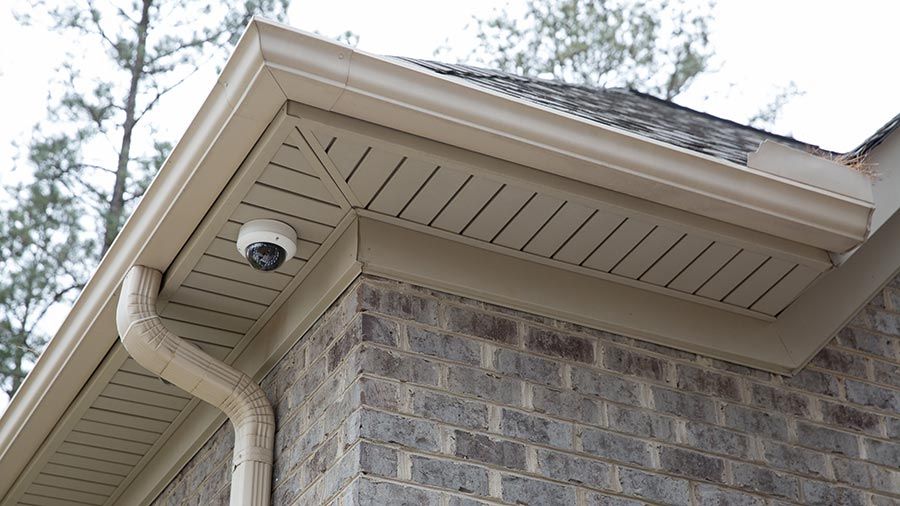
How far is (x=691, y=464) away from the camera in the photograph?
3969 mm

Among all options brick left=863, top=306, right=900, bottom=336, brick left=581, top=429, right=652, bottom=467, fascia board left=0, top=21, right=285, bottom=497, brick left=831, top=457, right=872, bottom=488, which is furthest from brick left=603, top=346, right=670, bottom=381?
fascia board left=0, top=21, right=285, bottom=497

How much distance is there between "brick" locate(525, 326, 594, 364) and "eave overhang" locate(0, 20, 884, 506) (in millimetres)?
71

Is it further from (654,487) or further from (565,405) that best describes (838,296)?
(565,405)

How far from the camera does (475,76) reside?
423cm

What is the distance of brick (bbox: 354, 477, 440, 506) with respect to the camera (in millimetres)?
3359

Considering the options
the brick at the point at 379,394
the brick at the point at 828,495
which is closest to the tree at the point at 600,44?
the brick at the point at 828,495

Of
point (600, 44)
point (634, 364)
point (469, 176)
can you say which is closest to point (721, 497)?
point (634, 364)

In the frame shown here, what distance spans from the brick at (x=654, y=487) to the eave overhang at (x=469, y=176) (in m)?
0.49

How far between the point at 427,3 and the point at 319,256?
1147cm

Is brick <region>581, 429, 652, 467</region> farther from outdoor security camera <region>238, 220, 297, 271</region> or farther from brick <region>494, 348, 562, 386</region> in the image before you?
outdoor security camera <region>238, 220, 297, 271</region>

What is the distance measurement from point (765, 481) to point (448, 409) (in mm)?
1161

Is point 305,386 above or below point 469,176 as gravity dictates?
below

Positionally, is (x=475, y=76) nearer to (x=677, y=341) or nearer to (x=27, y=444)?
(x=677, y=341)

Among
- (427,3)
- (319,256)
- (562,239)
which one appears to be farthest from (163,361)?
(427,3)
